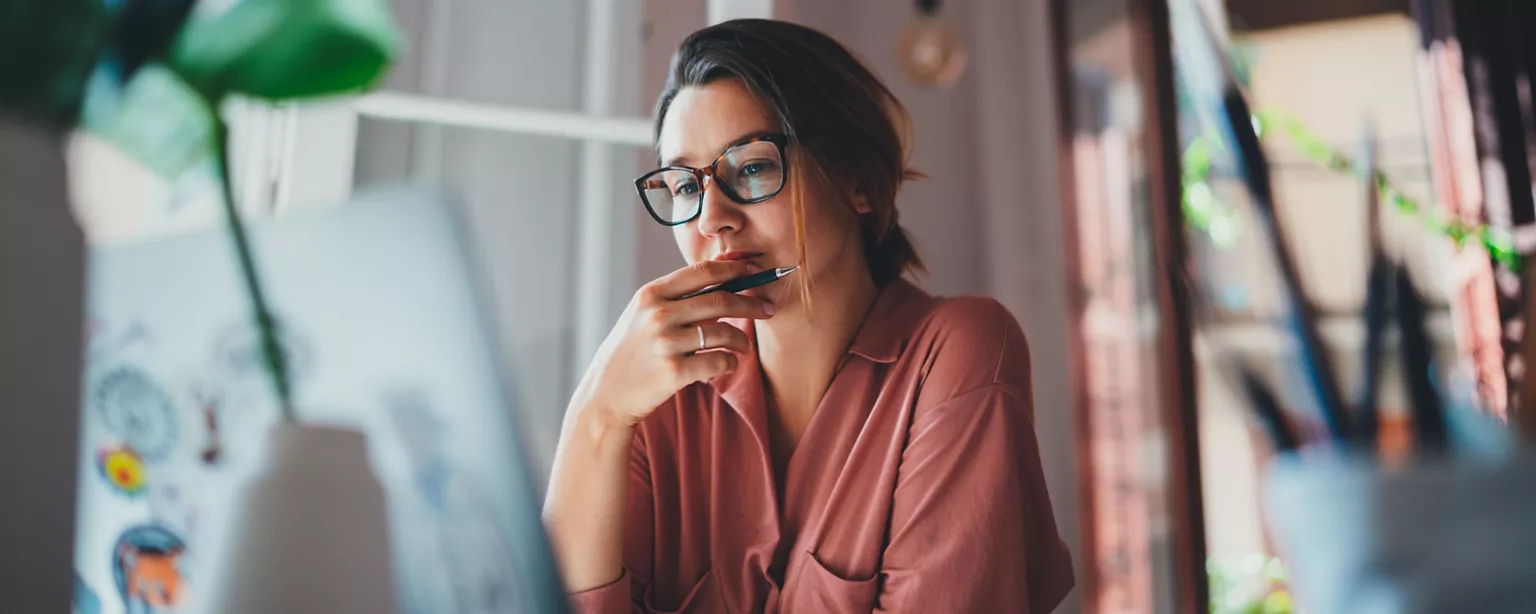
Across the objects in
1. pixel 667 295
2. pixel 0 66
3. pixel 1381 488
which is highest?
pixel 0 66

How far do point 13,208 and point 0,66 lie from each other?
45 mm

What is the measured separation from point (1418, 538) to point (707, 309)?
390 mm

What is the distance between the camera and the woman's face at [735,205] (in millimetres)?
625

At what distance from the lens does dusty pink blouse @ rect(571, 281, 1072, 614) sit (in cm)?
59

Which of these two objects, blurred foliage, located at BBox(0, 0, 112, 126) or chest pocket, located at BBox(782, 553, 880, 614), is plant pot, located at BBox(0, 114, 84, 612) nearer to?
blurred foliage, located at BBox(0, 0, 112, 126)

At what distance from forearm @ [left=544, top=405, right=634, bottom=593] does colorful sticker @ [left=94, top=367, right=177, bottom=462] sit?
283mm

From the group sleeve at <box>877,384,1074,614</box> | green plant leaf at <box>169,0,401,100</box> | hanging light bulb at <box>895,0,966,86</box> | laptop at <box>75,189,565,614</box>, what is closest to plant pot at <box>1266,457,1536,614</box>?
sleeve at <box>877,384,1074,614</box>

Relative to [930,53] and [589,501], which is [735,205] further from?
[930,53]

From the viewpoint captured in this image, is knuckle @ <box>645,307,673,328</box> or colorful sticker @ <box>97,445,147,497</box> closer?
colorful sticker @ <box>97,445,147,497</box>

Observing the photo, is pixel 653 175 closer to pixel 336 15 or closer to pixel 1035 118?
pixel 336 15

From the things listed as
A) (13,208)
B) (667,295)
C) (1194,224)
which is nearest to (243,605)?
(13,208)

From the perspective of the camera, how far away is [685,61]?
671 mm

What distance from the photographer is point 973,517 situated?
1.94ft

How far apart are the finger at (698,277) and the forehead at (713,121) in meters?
0.07
